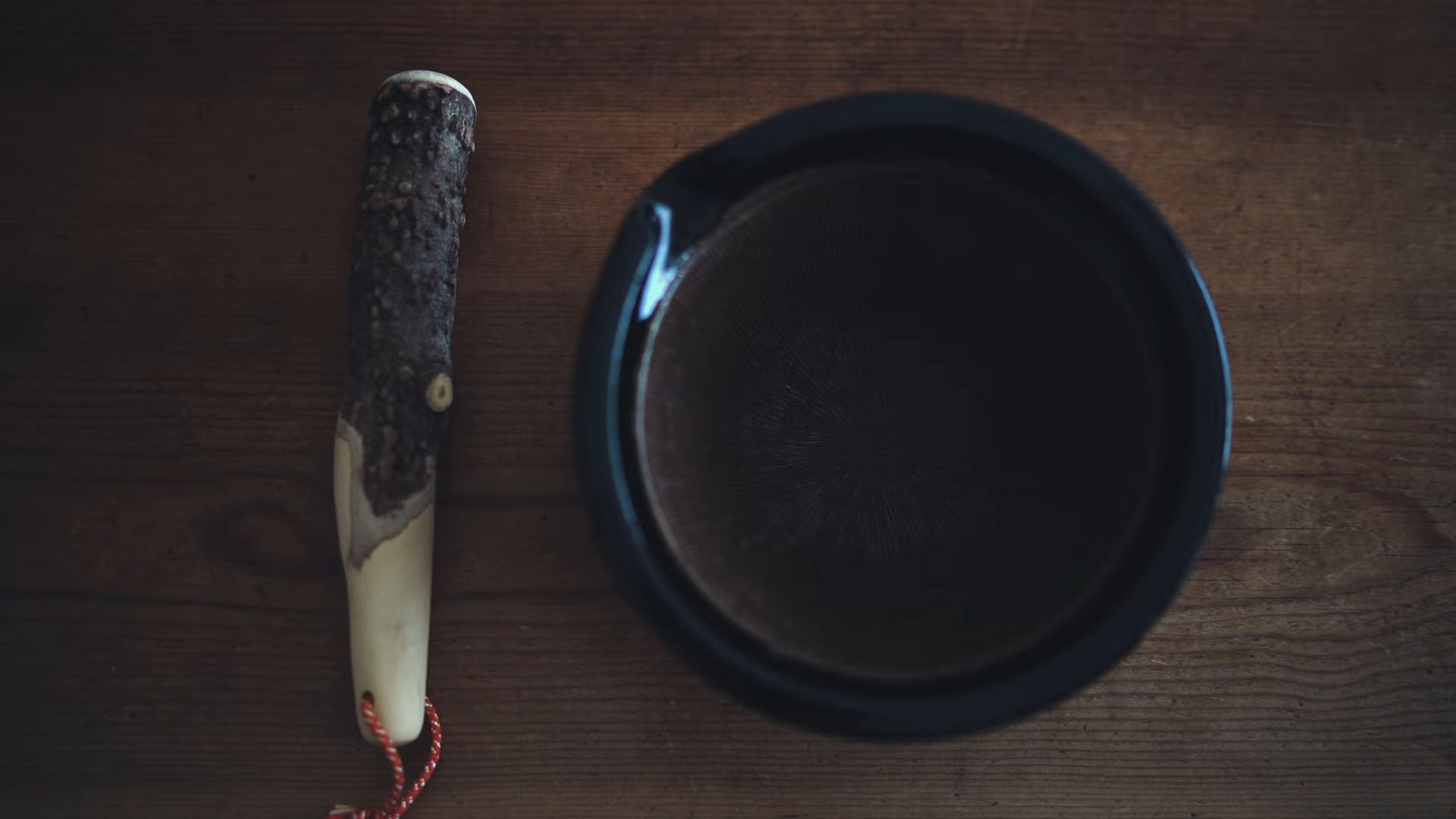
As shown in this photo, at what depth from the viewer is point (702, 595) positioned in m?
0.58

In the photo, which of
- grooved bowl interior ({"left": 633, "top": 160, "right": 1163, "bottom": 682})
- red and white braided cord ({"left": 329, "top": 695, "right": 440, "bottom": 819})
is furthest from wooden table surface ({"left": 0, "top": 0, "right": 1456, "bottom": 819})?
grooved bowl interior ({"left": 633, "top": 160, "right": 1163, "bottom": 682})

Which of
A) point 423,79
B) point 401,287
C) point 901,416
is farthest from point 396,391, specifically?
point 901,416

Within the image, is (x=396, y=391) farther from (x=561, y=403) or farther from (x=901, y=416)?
(x=901, y=416)

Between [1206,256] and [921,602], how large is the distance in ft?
1.26

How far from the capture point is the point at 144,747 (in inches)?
27.4

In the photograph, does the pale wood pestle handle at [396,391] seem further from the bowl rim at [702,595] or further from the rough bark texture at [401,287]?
the bowl rim at [702,595]

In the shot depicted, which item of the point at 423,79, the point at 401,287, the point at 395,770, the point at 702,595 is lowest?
the point at 395,770

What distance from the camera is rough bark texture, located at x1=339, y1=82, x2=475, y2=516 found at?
0.63m

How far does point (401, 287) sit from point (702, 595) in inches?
11.9

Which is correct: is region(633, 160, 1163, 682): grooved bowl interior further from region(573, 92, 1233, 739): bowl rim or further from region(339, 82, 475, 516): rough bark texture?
region(339, 82, 475, 516): rough bark texture

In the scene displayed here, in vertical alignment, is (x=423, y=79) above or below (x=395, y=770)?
above

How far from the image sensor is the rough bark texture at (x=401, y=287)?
24.9 inches

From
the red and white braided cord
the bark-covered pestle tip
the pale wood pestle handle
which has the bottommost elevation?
the red and white braided cord

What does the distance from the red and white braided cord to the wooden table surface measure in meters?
0.02
